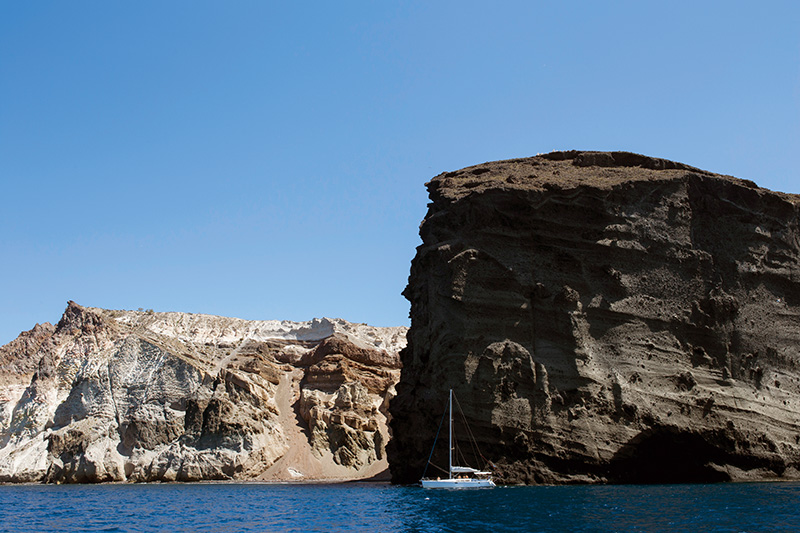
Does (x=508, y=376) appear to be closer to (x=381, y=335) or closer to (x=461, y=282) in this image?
(x=461, y=282)

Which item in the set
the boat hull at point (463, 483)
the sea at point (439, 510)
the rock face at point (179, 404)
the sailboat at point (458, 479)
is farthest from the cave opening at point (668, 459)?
the rock face at point (179, 404)

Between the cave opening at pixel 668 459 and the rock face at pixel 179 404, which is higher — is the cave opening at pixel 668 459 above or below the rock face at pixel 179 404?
below

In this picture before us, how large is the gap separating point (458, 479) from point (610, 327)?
569 inches

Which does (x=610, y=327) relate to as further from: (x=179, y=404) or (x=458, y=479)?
(x=179, y=404)

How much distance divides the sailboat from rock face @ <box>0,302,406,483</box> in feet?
84.0

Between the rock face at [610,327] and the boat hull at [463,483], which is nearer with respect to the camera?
the boat hull at [463,483]

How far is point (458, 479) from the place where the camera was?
41.2 m

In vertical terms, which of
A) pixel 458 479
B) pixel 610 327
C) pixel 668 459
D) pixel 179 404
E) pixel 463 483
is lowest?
pixel 463 483

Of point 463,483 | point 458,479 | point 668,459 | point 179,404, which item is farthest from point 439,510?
point 179,404

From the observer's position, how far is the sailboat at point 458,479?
134 ft

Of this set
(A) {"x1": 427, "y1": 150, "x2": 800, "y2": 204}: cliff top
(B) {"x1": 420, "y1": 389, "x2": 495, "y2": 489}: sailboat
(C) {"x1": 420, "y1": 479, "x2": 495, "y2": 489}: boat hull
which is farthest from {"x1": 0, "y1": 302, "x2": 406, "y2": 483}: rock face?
(A) {"x1": 427, "y1": 150, "x2": 800, "y2": 204}: cliff top

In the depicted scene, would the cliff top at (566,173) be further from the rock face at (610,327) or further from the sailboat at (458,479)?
the sailboat at (458,479)

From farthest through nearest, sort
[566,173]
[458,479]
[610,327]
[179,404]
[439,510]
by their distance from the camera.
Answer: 1. [179,404]
2. [566,173]
3. [610,327]
4. [458,479]
5. [439,510]

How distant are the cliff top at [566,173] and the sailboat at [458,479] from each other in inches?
603
